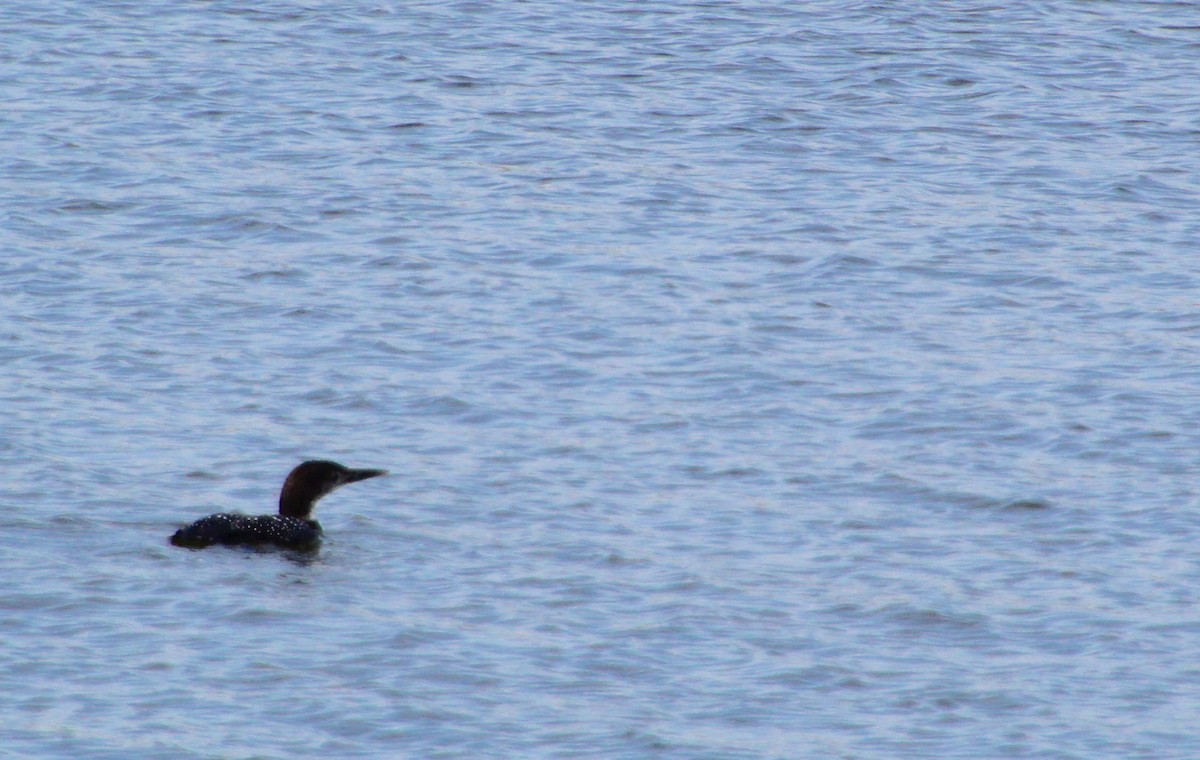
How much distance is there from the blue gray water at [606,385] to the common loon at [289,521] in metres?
0.14

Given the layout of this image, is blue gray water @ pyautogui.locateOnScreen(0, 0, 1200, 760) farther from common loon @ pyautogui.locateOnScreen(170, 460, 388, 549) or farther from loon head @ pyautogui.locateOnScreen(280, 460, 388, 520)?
loon head @ pyautogui.locateOnScreen(280, 460, 388, 520)

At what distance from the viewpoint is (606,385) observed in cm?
1476

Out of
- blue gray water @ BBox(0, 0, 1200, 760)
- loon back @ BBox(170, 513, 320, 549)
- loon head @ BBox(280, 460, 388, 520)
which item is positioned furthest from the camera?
loon head @ BBox(280, 460, 388, 520)

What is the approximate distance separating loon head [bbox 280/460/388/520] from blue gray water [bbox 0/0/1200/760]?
284 millimetres

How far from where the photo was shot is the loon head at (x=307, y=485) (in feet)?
39.3

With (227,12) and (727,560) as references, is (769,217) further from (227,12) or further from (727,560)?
(227,12)

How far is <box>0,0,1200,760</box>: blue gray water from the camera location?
33.1ft

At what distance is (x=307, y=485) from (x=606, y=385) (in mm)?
3202

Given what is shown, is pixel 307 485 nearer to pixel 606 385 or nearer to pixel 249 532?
pixel 249 532

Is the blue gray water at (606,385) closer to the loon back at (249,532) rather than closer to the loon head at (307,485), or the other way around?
the loon back at (249,532)

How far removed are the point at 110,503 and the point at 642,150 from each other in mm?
9484

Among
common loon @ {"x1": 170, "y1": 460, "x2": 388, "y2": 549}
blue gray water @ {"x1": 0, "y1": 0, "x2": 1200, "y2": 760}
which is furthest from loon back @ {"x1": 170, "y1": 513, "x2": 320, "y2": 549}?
blue gray water @ {"x1": 0, "y1": 0, "x2": 1200, "y2": 760}

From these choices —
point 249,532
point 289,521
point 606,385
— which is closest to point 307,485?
point 289,521

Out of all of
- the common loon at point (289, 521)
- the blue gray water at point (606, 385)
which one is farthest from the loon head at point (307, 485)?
the blue gray water at point (606, 385)
